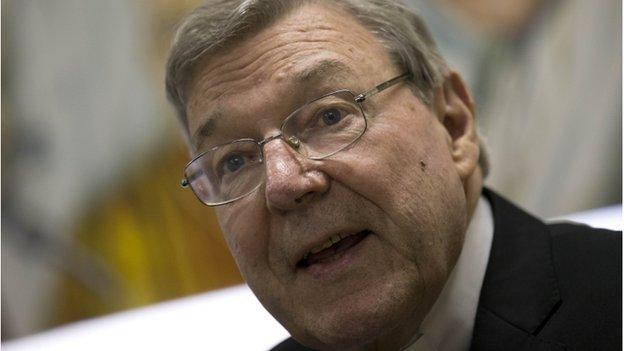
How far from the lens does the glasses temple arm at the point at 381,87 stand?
165 centimetres

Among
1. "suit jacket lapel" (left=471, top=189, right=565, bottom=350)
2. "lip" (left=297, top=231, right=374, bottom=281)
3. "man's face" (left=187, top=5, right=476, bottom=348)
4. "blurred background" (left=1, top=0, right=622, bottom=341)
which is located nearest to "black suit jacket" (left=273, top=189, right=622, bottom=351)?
"suit jacket lapel" (left=471, top=189, right=565, bottom=350)

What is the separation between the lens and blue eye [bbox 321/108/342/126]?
1.65m

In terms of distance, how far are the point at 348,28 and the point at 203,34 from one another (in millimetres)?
372

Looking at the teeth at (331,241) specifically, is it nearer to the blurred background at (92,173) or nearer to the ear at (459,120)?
the ear at (459,120)

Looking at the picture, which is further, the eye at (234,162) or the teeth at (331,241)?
the eye at (234,162)

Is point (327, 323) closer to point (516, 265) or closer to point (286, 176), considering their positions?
point (286, 176)

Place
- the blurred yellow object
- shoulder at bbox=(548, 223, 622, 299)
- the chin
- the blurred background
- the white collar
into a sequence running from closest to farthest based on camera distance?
the chin < shoulder at bbox=(548, 223, 622, 299) < the white collar < the blurred background < the blurred yellow object

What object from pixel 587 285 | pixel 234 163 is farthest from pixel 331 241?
pixel 587 285

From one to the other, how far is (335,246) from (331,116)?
0.31 m

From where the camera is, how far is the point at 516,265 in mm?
1749

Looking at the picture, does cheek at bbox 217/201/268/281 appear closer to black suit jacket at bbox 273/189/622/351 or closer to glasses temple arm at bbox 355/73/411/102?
glasses temple arm at bbox 355/73/411/102

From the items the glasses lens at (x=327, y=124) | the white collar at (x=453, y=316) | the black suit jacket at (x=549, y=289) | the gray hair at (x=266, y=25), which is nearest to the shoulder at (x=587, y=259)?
the black suit jacket at (x=549, y=289)

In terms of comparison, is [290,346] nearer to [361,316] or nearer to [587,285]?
[361,316]

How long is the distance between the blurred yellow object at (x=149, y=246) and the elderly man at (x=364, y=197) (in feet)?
3.80
